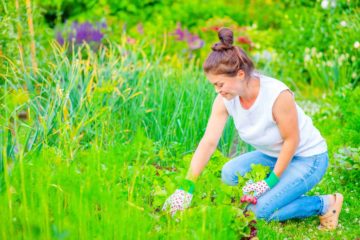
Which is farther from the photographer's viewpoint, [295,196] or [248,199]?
[295,196]

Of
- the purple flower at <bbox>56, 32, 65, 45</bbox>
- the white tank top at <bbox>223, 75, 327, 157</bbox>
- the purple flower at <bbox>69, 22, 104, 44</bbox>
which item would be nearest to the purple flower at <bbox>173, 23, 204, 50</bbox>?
the purple flower at <bbox>69, 22, 104, 44</bbox>

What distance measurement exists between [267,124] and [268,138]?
0.29 ft

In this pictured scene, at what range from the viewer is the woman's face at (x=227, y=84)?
131 inches

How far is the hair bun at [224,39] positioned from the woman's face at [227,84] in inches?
5.5

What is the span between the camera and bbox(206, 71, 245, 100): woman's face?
3.33 meters

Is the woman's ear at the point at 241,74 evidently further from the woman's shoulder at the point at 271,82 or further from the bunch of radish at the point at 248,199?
the bunch of radish at the point at 248,199

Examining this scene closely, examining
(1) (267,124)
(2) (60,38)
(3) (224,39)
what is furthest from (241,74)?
(2) (60,38)

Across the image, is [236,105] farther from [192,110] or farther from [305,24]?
[305,24]

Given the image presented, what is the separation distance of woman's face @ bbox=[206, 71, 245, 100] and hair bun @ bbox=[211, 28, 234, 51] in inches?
5.5

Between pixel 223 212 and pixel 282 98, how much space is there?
0.90m

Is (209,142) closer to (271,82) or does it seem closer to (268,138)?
(268,138)

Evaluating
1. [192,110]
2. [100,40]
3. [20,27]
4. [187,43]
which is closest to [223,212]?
[192,110]

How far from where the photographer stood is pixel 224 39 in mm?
3305

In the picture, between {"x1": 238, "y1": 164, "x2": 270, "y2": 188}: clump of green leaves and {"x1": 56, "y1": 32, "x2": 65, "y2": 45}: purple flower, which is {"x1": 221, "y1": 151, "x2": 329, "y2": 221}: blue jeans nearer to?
{"x1": 238, "y1": 164, "x2": 270, "y2": 188}: clump of green leaves
